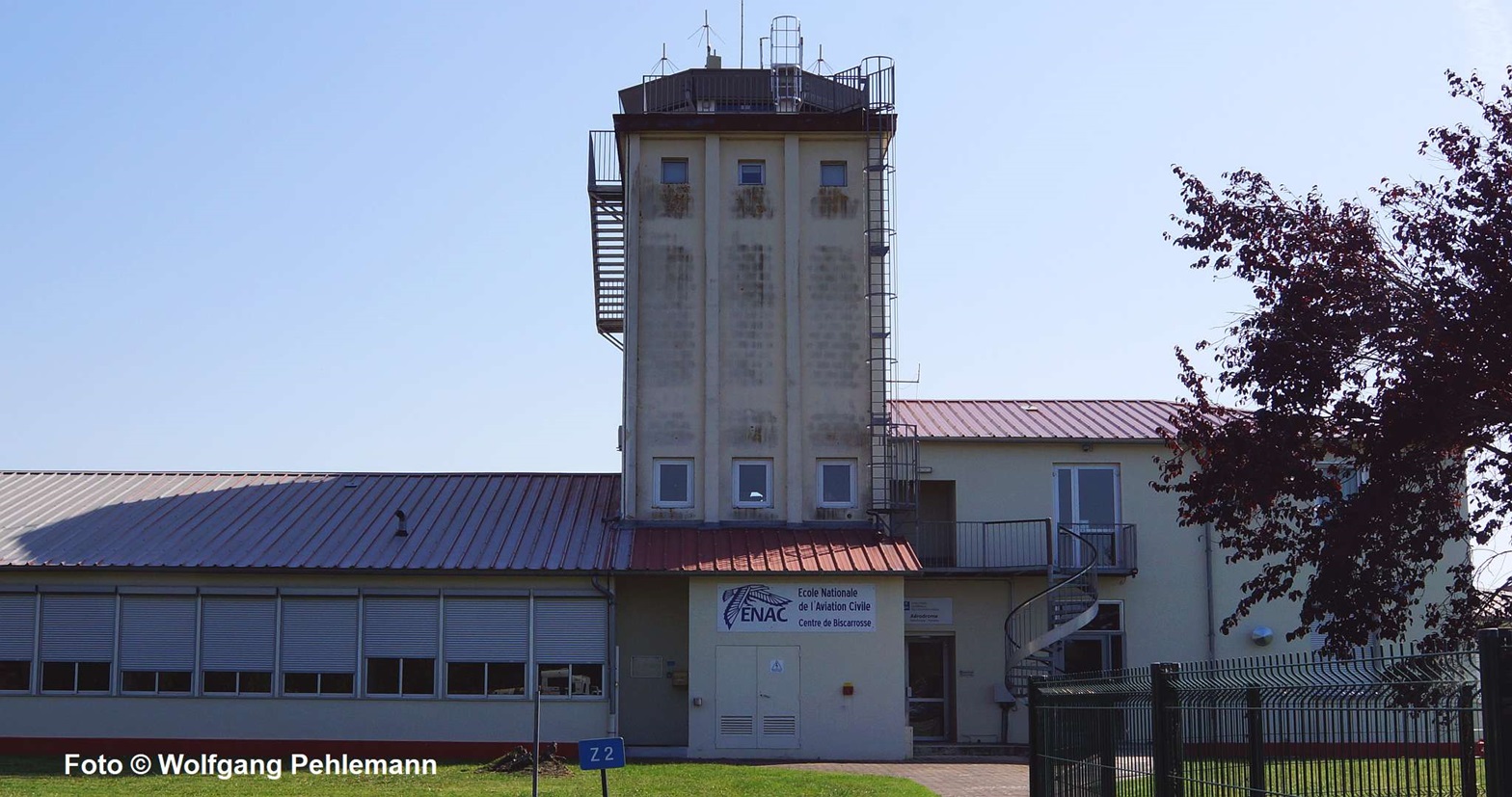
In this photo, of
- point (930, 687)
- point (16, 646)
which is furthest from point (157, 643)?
point (930, 687)

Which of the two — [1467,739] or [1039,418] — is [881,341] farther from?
[1467,739]

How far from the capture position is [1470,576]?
15.1 m

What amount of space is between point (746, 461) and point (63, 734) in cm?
1294

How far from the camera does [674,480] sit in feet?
94.6

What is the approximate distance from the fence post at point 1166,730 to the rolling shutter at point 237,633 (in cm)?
1951

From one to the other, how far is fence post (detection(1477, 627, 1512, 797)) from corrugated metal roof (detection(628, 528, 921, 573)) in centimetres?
1987

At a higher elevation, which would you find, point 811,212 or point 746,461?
point 811,212

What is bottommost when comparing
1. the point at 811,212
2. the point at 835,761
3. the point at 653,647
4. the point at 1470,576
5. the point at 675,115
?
the point at 835,761

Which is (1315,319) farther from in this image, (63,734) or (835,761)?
(63,734)

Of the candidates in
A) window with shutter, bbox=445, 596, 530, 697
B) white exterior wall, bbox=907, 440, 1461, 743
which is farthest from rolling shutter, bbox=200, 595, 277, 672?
white exterior wall, bbox=907, 440, 1461, 743

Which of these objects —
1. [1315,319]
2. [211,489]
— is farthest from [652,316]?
[1315,319]

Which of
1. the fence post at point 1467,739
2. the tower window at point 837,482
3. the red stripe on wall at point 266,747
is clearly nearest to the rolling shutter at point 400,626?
the red stripe on wall at point 266,747

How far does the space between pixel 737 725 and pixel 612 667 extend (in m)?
2.38

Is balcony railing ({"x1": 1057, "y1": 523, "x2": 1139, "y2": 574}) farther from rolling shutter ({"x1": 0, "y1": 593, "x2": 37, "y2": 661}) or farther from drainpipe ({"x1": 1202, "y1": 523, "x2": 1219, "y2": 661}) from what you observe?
rolling shutter ({"x1": 0, "y1": 593, "x2": 37, "y2": 661})
